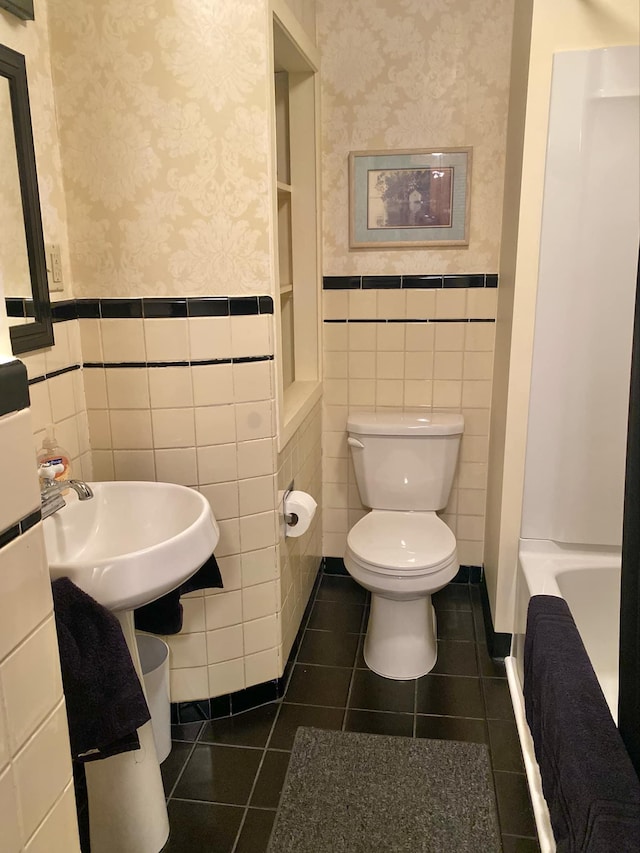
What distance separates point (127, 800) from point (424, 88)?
2478 mm

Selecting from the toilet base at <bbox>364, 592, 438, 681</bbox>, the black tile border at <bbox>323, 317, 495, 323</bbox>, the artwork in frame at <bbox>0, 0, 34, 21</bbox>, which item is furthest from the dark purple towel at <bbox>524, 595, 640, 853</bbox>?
the artwork in frame at <bbox>0, 0, 34, 21</bbox>

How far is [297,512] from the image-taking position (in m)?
2.19

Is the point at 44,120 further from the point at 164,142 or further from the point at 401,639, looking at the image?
the point at 401,639

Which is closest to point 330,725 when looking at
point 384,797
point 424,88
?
point 384,797

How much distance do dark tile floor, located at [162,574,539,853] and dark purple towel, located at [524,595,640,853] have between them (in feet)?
1.63

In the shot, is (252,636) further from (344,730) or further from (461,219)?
(461,219)

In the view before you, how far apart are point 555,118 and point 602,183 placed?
0.77 ft

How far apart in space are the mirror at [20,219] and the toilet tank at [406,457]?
1.36 metres

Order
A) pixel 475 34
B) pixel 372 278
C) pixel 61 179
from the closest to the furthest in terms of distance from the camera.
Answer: pixel 61 179 → pixel 475 34 → pixel 372 278

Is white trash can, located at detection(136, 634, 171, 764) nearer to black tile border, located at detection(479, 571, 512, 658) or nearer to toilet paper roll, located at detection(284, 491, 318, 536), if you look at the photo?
toilet paper roll, located at detection(284, 491, 318, 536)

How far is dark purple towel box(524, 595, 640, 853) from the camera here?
1.08 m

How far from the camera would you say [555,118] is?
199cm

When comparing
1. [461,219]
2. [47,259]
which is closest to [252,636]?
[47,259]

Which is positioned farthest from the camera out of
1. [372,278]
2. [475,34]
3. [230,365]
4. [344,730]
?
[372,278]
